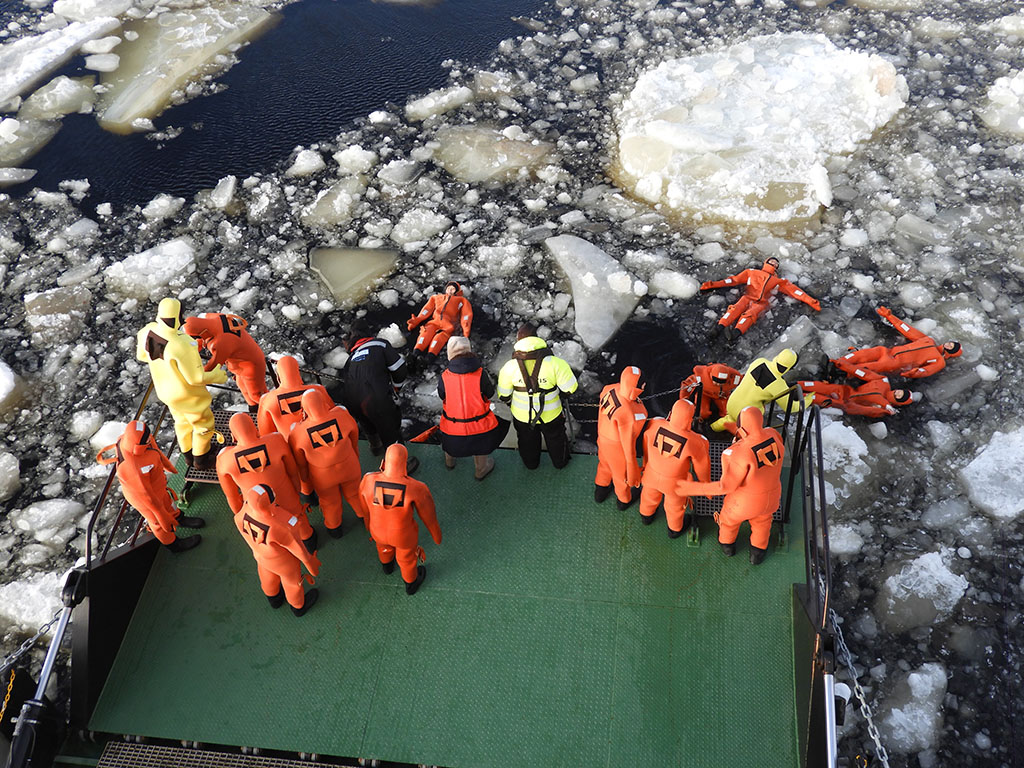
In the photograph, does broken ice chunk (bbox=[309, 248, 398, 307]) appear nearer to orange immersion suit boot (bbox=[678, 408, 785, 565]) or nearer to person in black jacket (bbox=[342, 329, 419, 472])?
person in black jacket (bbox=[342, 329, 419, 472])

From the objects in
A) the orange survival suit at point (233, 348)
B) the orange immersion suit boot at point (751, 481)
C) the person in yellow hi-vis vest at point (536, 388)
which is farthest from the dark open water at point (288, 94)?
the orange immersion suit boot at point (751, 481)

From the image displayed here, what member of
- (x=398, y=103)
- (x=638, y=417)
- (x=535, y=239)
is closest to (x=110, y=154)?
(x=398, y=103)

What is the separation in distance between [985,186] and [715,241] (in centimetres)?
307

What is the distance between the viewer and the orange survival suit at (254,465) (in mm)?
4031

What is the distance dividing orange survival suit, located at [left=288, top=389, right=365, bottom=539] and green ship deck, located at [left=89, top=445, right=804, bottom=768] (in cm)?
46

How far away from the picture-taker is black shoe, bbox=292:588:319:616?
434 centimetres

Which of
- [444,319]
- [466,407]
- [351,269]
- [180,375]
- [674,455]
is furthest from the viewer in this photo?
[351,269]

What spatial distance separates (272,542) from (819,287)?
5539 millimetres

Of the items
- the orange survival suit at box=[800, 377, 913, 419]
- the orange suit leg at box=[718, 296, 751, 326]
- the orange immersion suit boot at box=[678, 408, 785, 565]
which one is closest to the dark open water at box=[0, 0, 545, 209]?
the orange suit leg at box=[718, 296, 751, 326]

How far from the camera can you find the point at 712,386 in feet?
18.2

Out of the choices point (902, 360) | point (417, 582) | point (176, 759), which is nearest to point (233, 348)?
point (417, 582)

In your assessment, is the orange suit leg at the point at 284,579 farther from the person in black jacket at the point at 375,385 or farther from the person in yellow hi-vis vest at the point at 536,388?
the person in yellow hi-vis vest at the point at 536,388

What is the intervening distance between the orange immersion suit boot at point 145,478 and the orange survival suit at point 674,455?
9.45 feet

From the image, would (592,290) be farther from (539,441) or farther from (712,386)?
(539,441)
